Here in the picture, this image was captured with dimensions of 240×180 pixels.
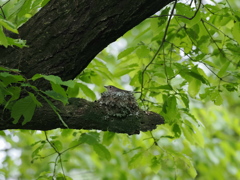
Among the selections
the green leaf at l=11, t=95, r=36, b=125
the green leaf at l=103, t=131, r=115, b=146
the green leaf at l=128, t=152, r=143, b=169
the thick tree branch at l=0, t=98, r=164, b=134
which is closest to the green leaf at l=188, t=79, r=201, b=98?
the thick tree branch at l=0, t=98, r=164, b=134

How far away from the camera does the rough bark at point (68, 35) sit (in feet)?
4.96

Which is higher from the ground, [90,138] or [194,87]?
[194,87]

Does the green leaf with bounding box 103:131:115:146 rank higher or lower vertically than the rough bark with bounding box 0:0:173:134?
lower

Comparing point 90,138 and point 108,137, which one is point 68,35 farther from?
point 108,137

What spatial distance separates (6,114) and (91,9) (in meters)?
0.58

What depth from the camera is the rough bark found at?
1.51m

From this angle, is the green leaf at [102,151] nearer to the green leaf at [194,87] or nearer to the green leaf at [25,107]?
the green leaf at [194,87]

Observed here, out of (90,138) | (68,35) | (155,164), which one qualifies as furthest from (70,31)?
(155,164)

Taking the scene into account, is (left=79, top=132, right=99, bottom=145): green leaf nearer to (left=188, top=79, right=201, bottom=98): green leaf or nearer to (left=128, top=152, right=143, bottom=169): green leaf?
(left=128, top=152, right=143, bottom=169): green leaf

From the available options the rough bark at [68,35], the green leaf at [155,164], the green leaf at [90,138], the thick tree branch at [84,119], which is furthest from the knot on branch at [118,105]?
the green leaf at [155,164]

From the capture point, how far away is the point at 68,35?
1.55m

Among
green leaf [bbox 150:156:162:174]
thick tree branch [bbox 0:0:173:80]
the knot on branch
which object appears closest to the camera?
thick tree branch [bbox 0:0:173:80]

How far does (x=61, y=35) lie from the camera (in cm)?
156

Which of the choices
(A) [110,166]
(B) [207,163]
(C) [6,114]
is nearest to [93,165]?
(A) [110,166]
